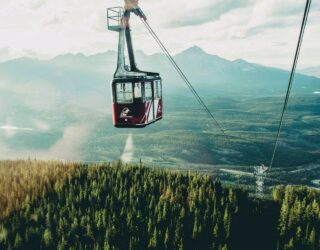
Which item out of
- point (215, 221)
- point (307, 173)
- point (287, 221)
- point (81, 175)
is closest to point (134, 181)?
point (81, 175)

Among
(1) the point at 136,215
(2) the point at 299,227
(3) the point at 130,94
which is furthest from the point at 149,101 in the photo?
(2) the point at 299,227

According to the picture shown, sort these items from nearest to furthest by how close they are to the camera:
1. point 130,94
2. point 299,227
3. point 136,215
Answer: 1. point 130,94
2. point 299,227
3. point 136,215

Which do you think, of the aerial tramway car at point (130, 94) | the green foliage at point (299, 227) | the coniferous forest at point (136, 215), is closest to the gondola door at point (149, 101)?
the aerial tramway car at point (130, 94)

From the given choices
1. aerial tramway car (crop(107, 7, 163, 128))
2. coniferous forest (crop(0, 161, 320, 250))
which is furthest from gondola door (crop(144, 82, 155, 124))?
coniferous forest (crop(0, 161, 320, 250))

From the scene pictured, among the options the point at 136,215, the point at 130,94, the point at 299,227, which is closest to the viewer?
the point at 130,94

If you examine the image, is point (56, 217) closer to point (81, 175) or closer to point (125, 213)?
point (125, 213)

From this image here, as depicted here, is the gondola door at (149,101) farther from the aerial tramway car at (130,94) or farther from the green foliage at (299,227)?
the green foliage at (299,227)

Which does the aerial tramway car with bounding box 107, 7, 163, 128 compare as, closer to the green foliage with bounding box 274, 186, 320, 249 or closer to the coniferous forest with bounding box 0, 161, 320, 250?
the coniferous forest with bounding box 0, 161, 320, 250

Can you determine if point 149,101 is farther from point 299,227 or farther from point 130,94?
point 299,227
